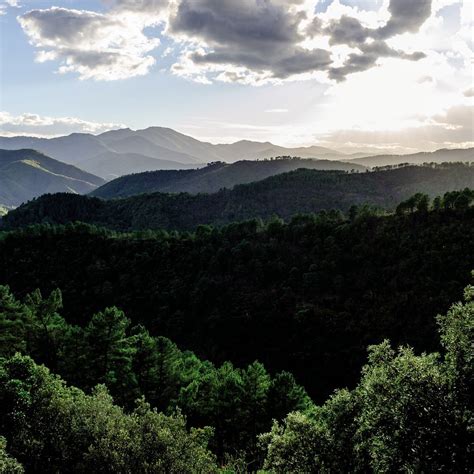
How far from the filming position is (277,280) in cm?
11388

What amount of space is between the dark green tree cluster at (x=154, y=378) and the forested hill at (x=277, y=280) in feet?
113

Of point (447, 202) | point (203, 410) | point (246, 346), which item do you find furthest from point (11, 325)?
point (447, 202)

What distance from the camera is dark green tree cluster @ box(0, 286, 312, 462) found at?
1838 inches

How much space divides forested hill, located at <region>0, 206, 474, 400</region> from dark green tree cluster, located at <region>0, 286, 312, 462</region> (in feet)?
113

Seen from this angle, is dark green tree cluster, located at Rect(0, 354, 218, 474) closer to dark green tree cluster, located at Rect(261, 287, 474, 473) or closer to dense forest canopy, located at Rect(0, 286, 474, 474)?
dense forest canopy, located at Rect(0, 286, 474, 474)

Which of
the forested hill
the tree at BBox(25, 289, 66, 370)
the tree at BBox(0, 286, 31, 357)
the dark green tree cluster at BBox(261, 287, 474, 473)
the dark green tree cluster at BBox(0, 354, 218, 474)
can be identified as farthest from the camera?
the forested hill

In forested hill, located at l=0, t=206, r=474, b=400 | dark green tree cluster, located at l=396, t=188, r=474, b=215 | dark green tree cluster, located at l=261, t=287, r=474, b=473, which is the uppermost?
dark green tree cluster, located at l=396, t=188, r=474, b=215

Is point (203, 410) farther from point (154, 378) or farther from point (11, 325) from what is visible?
point (11, 325)

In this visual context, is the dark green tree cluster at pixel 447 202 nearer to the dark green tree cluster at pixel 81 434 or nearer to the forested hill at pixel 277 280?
the forested hill at pixel 277 280

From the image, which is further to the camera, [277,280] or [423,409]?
[277,280]

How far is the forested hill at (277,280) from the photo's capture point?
86.2 metres

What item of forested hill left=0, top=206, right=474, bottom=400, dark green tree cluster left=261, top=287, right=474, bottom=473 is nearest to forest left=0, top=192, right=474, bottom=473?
dark green tree cluster left=261, top=287, right=474, bottom=473

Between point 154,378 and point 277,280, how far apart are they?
219ft

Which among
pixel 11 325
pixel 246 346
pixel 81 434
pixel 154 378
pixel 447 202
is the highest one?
pixel 447 202
